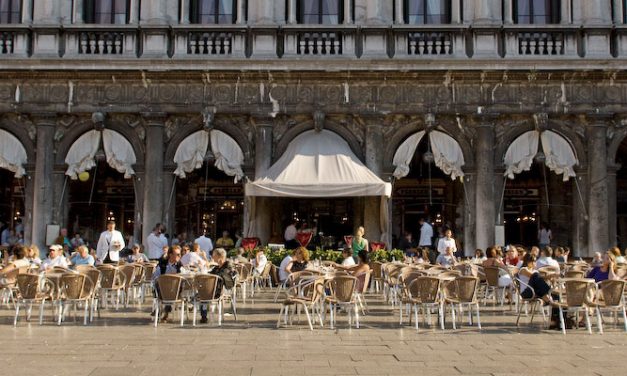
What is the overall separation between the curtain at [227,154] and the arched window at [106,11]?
14.8 feet

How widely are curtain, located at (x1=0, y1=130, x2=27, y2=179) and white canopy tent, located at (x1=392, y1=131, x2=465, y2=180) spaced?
1066 cm

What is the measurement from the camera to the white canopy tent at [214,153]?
854 inches

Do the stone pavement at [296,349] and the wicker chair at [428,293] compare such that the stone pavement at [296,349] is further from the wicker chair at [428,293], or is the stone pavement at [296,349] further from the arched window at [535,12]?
the arched window at [535,12]

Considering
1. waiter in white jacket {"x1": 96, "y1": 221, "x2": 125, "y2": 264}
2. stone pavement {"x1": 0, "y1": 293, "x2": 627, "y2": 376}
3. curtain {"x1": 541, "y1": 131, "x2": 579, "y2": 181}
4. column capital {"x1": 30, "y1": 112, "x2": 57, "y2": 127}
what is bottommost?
stone pavement {"x1": 0, "y1": 293, "x2": 627, "y2": 376}

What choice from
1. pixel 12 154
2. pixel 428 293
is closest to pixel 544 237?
pixel 428 293

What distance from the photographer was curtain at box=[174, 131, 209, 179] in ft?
71.3

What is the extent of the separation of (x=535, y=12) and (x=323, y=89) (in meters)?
6.79

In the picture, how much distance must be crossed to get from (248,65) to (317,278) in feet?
33.4

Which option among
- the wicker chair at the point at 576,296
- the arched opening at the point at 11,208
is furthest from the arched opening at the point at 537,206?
the arched opening at the point at 11,208

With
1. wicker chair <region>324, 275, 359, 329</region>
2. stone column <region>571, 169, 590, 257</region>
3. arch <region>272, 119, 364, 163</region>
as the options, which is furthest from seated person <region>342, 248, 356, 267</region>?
stone column <region>571, 169, 590, 257</region>

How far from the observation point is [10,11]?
2256 centimetres

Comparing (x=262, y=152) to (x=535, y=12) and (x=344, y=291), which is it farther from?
(x=344, y=291)

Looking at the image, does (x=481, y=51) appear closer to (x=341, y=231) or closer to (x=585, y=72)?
(x=585, y=72)

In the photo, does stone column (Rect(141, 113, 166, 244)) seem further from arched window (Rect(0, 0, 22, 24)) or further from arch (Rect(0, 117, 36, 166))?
arched window (Rect(0, 0, 22, 24))
